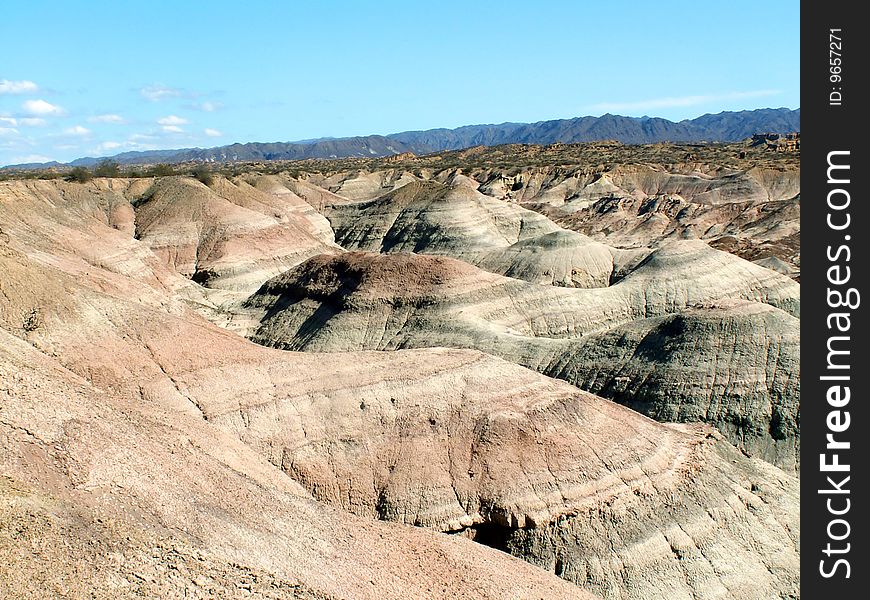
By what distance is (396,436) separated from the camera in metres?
A: 17.8

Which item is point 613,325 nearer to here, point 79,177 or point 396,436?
Result: point 396,436

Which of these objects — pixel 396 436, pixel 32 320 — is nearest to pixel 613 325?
pixel 396 436

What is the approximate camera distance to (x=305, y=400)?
59.5 feet

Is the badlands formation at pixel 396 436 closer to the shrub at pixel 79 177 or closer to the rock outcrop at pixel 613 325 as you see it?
the rock outcrop at pixel 613 325

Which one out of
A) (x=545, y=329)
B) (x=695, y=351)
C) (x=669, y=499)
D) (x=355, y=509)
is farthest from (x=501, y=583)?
(x=545, y=329)

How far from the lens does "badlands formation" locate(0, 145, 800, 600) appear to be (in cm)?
1058

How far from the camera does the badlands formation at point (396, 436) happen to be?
34.7ft

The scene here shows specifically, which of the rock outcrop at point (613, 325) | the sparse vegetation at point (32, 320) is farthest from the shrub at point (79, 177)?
the sparse vegetation at point (32, 320)

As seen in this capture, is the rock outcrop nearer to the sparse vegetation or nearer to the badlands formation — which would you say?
the badlands formation

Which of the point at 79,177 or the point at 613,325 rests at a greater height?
the point at 79,177

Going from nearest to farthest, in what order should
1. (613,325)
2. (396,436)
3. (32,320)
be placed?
(396,436) → (32,320) → (613,325)

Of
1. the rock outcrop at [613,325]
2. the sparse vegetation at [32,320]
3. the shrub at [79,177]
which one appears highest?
the shrub at [79,177]

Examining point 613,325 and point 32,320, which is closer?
point 32,320
